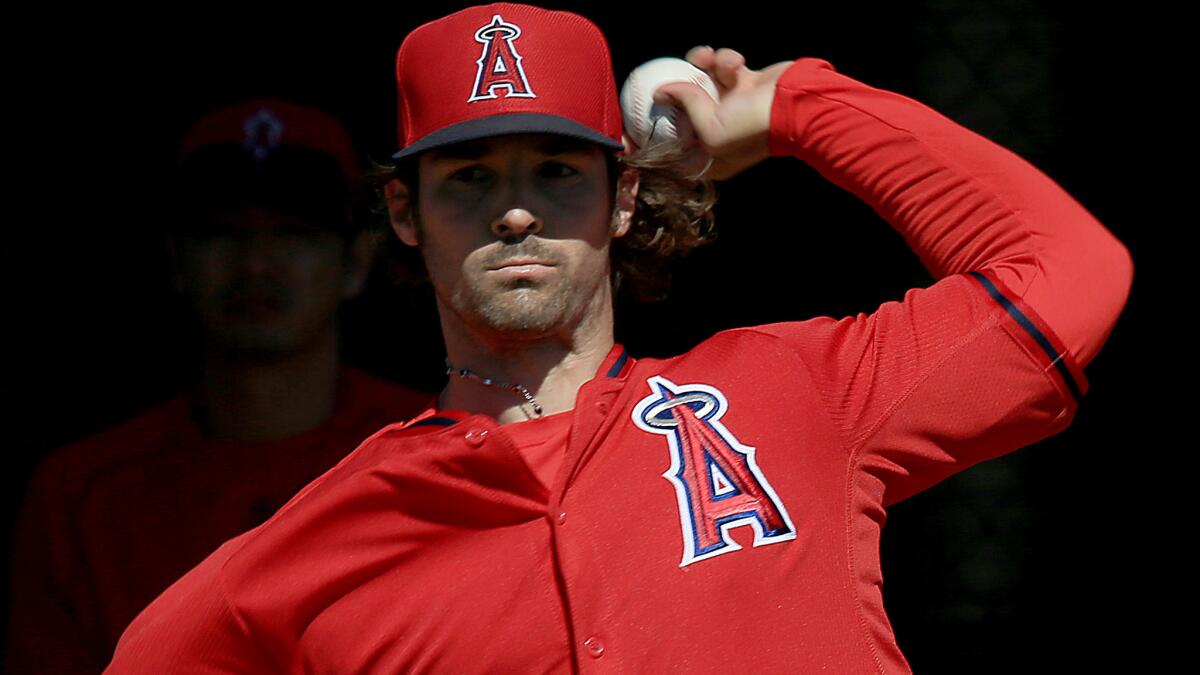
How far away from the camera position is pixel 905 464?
254cm

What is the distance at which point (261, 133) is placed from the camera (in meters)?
3.43

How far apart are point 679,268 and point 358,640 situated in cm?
163

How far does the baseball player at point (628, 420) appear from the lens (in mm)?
2410

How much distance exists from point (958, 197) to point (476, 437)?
73cm

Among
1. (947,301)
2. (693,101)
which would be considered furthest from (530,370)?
(947,301)

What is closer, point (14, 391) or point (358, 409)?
point (358, 409)

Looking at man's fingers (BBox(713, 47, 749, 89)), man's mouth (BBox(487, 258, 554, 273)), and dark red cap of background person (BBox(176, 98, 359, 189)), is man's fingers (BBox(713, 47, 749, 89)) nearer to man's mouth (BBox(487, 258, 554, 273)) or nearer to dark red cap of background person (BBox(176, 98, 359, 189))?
man's mouth (BBox(487, 258, 554, 273))

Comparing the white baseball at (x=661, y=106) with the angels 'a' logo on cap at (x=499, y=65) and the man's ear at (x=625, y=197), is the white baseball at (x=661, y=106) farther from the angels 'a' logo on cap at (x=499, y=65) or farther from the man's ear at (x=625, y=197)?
the angels 'a' logo on cap at (x=499, y=65)

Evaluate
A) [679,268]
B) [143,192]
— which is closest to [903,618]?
[679,268]

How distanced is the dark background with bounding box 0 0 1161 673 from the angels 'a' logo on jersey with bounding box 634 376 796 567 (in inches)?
45.9

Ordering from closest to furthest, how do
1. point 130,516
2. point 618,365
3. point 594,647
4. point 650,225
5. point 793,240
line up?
point 594,647 → point 618,365 → point 650,225 → point 130,516 → point 793,240

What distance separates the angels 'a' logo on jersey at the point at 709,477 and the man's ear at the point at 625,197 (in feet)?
1.37

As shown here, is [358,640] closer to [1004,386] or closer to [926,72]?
[1004,386]

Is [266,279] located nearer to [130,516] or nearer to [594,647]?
[130,516]
